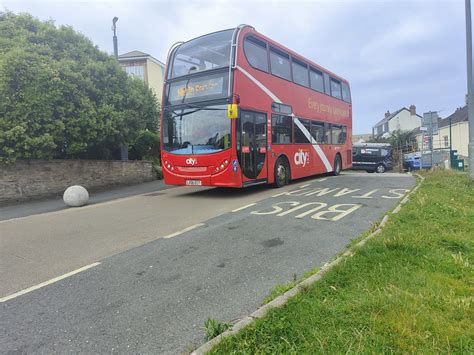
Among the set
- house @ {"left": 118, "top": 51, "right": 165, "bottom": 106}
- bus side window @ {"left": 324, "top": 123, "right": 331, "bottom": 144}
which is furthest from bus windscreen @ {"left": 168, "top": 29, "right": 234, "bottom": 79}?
house @ {"left": 118, "top": 51, "right": 165, "bottom": 106}

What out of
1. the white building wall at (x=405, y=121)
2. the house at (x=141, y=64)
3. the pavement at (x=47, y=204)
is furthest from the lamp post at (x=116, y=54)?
the white building wall at (x=405, y=121)

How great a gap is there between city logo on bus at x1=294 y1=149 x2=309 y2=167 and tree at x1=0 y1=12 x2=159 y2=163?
7148 millimetres

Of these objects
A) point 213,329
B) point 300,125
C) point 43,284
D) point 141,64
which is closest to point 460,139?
point 300,125

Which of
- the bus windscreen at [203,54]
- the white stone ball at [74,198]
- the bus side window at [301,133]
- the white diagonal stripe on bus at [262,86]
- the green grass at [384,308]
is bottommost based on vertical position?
the green grass at [384,308]

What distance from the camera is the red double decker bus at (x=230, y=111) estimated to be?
9.35 metres

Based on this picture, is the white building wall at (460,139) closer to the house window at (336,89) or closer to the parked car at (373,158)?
the parked car at (373,158)

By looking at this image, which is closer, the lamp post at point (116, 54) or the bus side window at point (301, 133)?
the bus side window at point (301, 133)

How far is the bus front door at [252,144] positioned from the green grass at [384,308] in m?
5.59

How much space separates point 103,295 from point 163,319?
3.04 feet

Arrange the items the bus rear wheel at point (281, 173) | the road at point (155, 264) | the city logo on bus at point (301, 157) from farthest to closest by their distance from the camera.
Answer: the city logo on bus at point (301, 157), the bus rear wheel at point (281, 173), the road at point (155, 264)

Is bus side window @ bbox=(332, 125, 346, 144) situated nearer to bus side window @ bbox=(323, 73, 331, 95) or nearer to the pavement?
bus side window @ bbox=(323, 73, 331, 95)

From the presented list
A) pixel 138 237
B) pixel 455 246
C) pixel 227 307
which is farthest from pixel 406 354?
pixel 138 237

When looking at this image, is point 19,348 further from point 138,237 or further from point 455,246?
point 455,246

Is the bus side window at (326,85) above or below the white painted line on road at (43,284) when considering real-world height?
above
